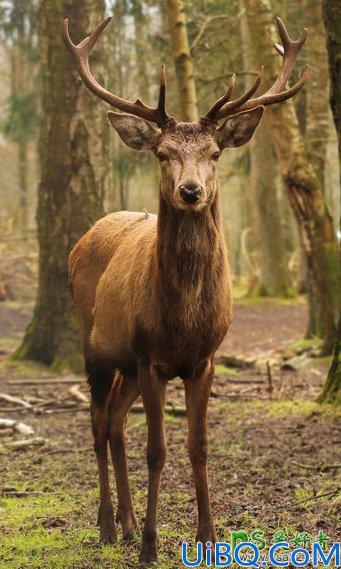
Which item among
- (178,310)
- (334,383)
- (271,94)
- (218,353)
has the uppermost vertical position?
(271,94)

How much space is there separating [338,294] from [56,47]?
478 centimetres

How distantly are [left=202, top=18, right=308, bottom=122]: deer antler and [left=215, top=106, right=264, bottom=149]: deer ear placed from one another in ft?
0.18

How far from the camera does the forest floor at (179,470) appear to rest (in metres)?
5.98

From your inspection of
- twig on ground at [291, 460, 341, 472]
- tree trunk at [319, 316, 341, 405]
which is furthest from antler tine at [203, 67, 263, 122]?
tree trunk at [319, 316, 341, 405]

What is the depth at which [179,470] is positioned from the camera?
7.84 metres

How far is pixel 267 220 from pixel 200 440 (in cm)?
1789

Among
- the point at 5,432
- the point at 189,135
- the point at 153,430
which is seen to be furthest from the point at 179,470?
the point at 189,135

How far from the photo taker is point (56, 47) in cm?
1278

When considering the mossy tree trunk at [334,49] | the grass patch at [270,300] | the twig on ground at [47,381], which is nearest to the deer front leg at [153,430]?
the mossy tree trunk at [334,49]

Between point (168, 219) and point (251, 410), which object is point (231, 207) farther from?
point (168, 219)

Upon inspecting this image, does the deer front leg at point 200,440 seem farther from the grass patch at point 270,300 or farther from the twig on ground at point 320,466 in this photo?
the grass patch at point 270,300

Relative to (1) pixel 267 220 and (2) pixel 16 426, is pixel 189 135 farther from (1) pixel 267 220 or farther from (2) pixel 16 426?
(1) pixel 267 220

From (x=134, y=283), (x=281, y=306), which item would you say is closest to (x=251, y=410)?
(x=134, y=283)

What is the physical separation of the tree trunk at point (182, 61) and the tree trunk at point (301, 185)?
87 centimetres
